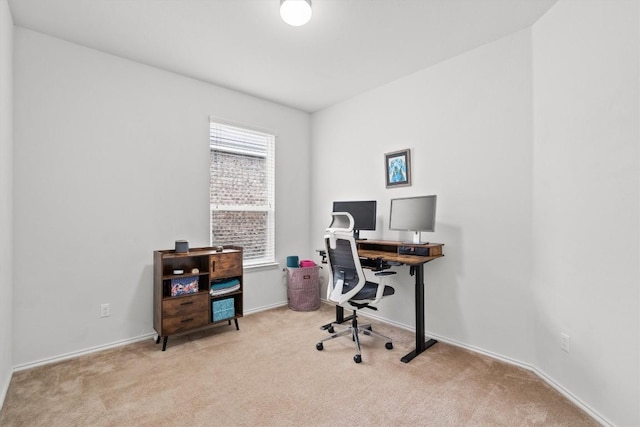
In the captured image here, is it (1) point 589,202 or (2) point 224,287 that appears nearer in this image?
(1) point 589,202

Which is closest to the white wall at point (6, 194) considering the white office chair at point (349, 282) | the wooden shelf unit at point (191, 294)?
the wooden shelf unit at point (191, 294)

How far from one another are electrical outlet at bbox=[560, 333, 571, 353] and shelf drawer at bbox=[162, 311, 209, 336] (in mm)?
3082

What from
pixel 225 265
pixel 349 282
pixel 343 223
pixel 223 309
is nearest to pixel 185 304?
pixel 223 309

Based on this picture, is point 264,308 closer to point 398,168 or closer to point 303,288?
point 303,288

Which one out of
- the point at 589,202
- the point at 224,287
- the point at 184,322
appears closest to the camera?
the point at 589,202

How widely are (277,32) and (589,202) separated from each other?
8.77ft

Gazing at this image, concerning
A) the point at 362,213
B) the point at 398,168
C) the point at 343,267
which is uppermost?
the point at 398,168

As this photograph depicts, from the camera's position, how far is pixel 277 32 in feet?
8.48

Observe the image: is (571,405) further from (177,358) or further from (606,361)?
(177,358)

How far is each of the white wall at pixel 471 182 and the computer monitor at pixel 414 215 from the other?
26cm

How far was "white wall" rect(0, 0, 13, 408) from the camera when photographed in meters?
2.07

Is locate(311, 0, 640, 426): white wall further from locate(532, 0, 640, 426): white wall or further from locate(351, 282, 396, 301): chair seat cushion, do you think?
locate(351, 282, 396, 301): chair seat cushion

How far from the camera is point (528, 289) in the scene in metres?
2.51

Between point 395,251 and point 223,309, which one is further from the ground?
point 395,251
